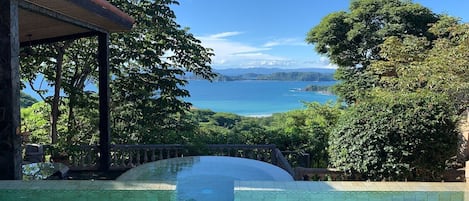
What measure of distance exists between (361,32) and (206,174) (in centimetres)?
1492

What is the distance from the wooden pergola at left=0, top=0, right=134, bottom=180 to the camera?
3.76 m

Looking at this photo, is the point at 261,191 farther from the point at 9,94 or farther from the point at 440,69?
the point at 440,69

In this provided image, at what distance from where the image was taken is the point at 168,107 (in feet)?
35.2

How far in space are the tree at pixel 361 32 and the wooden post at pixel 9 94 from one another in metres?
15.0

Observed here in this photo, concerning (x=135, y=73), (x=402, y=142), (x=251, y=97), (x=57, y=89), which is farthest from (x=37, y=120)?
(x=251, y=97)

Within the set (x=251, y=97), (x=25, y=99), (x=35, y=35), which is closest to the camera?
(x=35, y=35)

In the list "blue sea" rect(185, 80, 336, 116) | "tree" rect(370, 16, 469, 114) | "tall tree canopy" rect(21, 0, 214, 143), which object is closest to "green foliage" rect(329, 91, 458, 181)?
"tree" rect(370, 16, 469, 114)

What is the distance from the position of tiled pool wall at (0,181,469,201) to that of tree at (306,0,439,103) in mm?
14142

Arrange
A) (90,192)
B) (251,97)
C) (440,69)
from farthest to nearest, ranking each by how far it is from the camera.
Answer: (251,97), (440,69), (90,192)

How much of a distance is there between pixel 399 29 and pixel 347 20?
2.61 meters

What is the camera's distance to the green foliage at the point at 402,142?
529cm

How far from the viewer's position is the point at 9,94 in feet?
12.4

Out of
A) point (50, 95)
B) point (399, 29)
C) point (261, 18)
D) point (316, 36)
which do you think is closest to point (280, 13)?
point (261, 18)

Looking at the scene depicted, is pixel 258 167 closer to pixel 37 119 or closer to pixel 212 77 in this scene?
pixel 212 77
